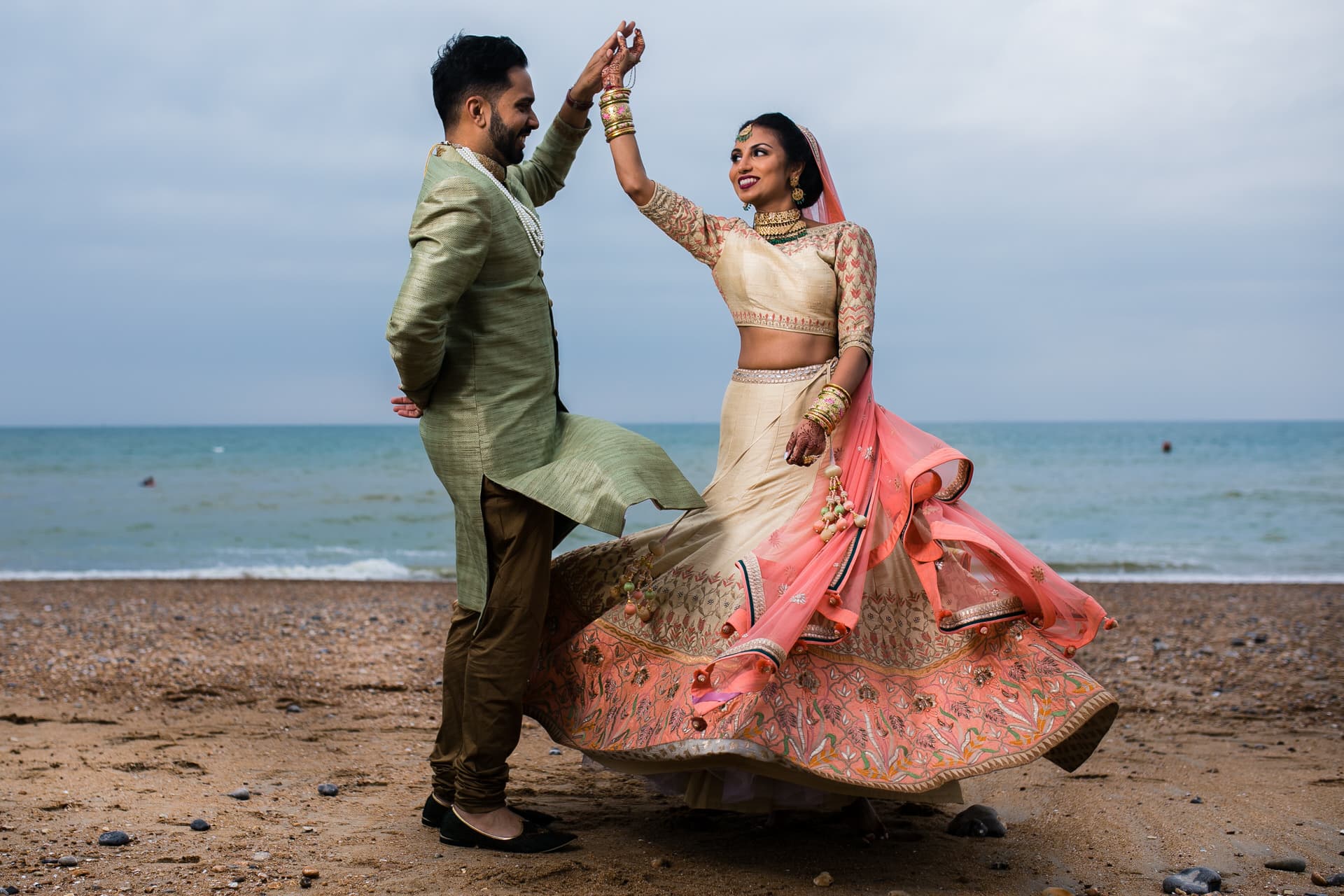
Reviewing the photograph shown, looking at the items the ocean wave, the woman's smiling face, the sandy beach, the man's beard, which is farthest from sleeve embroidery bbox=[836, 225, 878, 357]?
the ocean wave

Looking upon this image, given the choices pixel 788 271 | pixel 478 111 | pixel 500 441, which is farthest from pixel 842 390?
pixel 478 111

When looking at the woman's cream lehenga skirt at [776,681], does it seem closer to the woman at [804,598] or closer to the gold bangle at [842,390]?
the woman at [804,598]

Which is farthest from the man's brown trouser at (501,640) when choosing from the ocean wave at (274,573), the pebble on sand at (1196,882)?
the ocean wave at (274,573)

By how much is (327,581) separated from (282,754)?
8126 millimetres

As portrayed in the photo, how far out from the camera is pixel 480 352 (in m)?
3.55

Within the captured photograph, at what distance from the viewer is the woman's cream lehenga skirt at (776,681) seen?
10.6 feet

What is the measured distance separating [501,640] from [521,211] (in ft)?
4.66

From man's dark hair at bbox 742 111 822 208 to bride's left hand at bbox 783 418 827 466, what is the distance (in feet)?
3.19

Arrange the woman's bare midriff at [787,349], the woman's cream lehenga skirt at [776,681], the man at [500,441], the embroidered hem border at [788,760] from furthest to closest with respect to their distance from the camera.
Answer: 1. the woman's bare midriff at [787,349]
2. the man at [500,441]
3. the woman's cream lehenga skirt at [776,681]
4. the embroidered hem border at [788,760]

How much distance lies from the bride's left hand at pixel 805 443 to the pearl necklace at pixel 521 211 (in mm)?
1068

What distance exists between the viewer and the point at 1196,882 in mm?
3525

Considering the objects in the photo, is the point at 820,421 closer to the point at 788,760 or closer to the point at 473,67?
the point at 788,760

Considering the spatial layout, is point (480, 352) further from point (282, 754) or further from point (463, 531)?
point (282, 754)

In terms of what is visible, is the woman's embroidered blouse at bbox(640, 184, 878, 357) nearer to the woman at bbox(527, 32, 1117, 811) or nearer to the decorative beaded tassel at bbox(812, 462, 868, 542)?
the woman at bbox(527, 32, 1117, 811)
